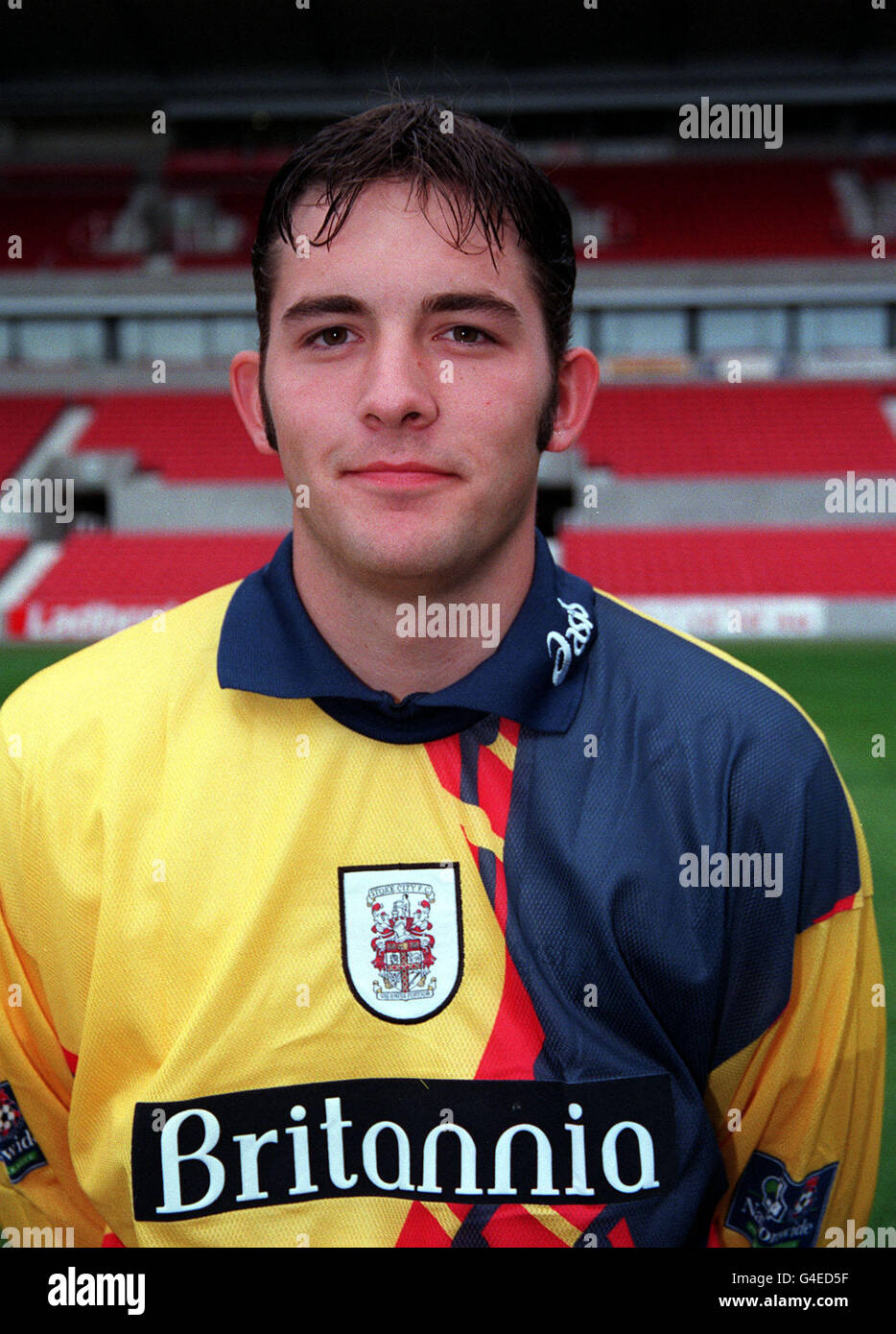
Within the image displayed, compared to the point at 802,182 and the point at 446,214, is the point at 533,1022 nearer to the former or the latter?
the point at 446,214

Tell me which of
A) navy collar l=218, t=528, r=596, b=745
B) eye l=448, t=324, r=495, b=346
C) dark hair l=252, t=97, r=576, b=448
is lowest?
navy collar l=218, t=528, r=596, b=745

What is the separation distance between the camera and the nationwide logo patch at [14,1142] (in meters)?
1.56

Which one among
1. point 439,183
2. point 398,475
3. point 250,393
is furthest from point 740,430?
point 398,475

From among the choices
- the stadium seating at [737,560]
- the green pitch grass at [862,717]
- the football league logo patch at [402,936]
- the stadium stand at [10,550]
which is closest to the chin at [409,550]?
the football league logo patch at [402,936]

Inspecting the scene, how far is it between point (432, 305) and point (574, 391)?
0.33 meters

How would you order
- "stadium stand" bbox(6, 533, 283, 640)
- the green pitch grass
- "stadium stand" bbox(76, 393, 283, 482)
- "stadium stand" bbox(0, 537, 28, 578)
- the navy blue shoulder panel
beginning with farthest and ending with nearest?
"stadium stand" bbox(76, 393, 283, 482) → "stadium stand" bbox(0, 537, 28, 578) → "stadium stand" bbox(6, 533, 283, 640) → the green pitch grass → the navy blue shoulder panel

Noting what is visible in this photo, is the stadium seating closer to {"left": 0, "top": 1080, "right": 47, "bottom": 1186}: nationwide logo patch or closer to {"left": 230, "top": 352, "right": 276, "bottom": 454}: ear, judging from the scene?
{"left": 230, "top": 352, "right": 276, "bottom": 454}: ear

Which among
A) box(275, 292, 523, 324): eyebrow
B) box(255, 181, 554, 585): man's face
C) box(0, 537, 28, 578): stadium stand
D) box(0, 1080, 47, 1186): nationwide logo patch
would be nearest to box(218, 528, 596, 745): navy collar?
box(255, 181, 554, 585): man's face

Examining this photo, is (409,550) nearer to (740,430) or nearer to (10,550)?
(10,550)

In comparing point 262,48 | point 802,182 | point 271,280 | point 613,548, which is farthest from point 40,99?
point 271,280

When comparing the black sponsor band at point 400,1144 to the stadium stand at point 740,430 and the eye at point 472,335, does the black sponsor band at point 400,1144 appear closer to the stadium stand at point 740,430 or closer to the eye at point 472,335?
the eye at point 472,335

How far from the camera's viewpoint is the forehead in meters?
1.31

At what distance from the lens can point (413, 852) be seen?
4.58 ft

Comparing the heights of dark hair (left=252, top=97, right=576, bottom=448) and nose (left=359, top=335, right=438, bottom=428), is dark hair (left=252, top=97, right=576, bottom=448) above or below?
above
